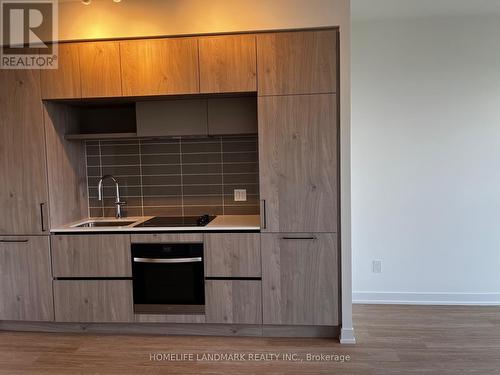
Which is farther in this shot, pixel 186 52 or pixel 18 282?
pixel 18 282

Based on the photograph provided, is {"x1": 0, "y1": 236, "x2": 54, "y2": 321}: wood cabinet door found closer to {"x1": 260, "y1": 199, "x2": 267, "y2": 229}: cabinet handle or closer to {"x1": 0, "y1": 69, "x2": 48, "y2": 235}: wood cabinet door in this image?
{"x1": 0, "y1": 69, "x2": 48, "y2": 235}: wood cabinet door

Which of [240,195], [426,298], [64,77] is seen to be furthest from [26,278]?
[426,298]

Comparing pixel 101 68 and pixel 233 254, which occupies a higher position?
pixel 101 68

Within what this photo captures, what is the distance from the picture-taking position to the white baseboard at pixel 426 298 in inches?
138

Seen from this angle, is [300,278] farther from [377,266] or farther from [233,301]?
[377,266]

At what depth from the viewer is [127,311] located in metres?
2.97

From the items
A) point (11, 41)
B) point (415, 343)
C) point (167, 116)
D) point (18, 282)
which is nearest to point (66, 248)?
point (18, 282)

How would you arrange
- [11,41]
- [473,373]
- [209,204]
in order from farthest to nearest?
[209,204], [11,41], [473,373]

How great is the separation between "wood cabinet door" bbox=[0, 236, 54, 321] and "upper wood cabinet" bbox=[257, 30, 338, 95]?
2162 mm

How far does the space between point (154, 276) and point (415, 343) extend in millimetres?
2039

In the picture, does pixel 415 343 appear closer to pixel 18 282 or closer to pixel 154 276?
pixel 154 276

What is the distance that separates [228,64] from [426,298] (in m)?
2.81

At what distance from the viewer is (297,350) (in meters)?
2.74

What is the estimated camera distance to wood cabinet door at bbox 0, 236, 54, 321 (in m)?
2.99
